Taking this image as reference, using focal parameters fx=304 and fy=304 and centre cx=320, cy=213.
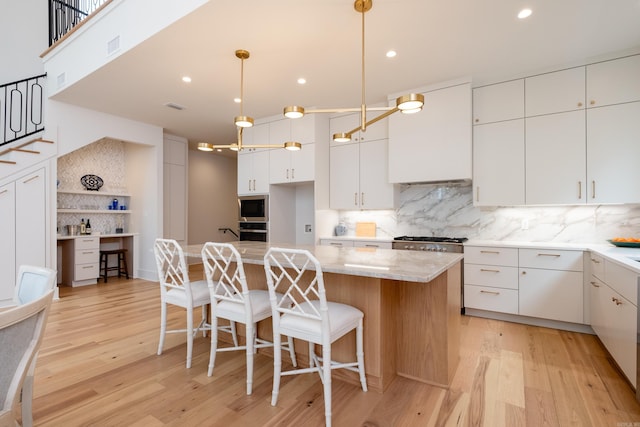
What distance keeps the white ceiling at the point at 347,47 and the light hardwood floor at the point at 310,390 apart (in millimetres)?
2740

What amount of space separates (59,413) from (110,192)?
4760mm

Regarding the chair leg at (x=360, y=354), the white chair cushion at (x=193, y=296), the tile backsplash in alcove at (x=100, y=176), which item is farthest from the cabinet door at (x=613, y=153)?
the tile backsplash in alcove at (x=100, y=176)

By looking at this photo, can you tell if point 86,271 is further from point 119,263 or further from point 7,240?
point 7,240

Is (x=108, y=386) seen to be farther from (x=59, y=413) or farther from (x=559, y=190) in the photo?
(x=559, y=190)

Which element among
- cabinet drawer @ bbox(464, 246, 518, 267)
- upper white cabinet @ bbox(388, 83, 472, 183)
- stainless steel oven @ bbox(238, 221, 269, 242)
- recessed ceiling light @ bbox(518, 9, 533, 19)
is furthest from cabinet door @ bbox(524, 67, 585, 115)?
stainless steel oven @ bbox(238, 221, 269, 242)

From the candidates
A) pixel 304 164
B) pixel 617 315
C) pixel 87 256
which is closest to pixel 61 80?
pixel 87 256

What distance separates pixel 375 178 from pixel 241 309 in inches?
111

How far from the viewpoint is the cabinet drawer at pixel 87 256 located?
4996 millimetres

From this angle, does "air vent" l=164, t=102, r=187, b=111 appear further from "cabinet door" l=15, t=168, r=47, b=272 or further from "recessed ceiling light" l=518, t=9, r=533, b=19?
Answer: "recessed ceiling light" l=518, t=9, r=533, b=19

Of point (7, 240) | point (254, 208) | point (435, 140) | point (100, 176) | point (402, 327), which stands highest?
point (435, 140)

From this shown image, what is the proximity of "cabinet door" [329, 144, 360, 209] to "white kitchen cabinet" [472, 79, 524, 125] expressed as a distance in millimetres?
1623

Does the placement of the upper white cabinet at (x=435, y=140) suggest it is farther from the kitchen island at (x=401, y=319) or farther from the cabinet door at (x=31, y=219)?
the cabinet door at (x=31, y=219)

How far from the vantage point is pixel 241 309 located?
2.13 meters

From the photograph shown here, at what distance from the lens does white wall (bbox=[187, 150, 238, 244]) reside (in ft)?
24.1
